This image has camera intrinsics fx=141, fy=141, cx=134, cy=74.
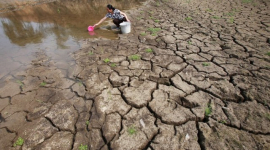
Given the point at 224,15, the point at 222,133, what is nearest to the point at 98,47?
the point at 222,133

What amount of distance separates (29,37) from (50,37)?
2.35 feet

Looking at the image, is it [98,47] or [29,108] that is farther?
[98,47]

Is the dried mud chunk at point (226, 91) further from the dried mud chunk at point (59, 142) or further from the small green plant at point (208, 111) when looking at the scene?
the dried mud chunk at point (59, 142)

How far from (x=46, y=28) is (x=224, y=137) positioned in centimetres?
585

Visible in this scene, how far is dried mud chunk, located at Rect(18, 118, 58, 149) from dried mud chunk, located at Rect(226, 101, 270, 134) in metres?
2.22

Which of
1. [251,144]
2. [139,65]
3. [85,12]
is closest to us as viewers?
[251,144]

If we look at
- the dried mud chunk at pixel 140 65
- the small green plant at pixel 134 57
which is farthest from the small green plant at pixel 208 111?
the small green plant at pixel 134 57

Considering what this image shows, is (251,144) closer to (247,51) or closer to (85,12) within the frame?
(247,51)

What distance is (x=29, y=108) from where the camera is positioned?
200 cm

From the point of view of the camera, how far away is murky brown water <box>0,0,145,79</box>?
3.32m

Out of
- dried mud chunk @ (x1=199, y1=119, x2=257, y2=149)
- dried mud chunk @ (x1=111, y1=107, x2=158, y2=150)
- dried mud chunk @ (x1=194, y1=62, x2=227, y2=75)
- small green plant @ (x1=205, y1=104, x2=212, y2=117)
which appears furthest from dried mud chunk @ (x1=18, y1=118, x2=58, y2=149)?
dried mud chunk @ (x1=194, y1=62, x2=227, y2=75)

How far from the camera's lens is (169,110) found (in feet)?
6.01

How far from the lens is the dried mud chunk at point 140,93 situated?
6.46 feet

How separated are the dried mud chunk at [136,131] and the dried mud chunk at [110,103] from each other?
143mm
